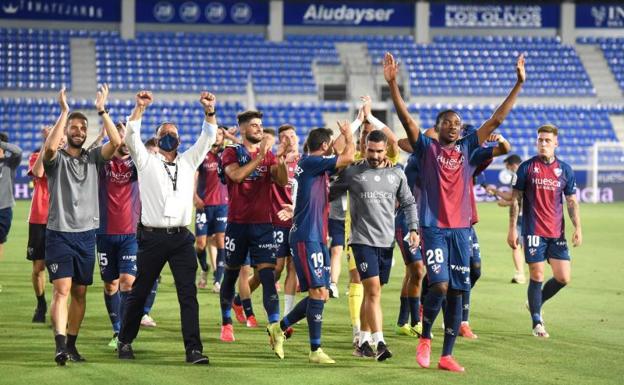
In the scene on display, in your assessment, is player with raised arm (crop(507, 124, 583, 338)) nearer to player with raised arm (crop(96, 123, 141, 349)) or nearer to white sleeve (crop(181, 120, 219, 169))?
A: white sleeve (crop(181, 120, 219, 169))

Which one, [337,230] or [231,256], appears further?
[337,230]

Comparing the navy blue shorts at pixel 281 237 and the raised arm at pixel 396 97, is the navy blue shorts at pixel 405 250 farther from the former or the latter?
the raised arm at pixel 396 97

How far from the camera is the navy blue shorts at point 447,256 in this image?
27.6 feet

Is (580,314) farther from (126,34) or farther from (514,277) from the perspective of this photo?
(126,34)

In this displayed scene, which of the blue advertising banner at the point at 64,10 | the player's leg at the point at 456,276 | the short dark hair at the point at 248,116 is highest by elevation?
the blue advertising banner at the point at 64,10

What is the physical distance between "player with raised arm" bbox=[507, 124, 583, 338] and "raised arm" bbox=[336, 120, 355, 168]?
8.86 ft

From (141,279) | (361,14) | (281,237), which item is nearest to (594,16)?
(361,14)

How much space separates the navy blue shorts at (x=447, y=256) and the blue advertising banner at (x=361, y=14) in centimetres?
4050

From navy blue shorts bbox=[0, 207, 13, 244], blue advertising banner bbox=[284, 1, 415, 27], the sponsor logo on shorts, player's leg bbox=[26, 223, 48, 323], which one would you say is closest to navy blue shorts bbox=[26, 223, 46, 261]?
player's leg bbox=[26, 223, 48, 323]

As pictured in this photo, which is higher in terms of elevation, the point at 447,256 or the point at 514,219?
the point at 514,219

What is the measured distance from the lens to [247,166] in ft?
29.1

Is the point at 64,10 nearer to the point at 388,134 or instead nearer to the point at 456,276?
the point at 388,134

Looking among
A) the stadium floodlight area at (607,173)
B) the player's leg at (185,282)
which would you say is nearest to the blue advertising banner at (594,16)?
the stadium floodlight area at (607,173)

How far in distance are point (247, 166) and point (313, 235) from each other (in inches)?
33.1
